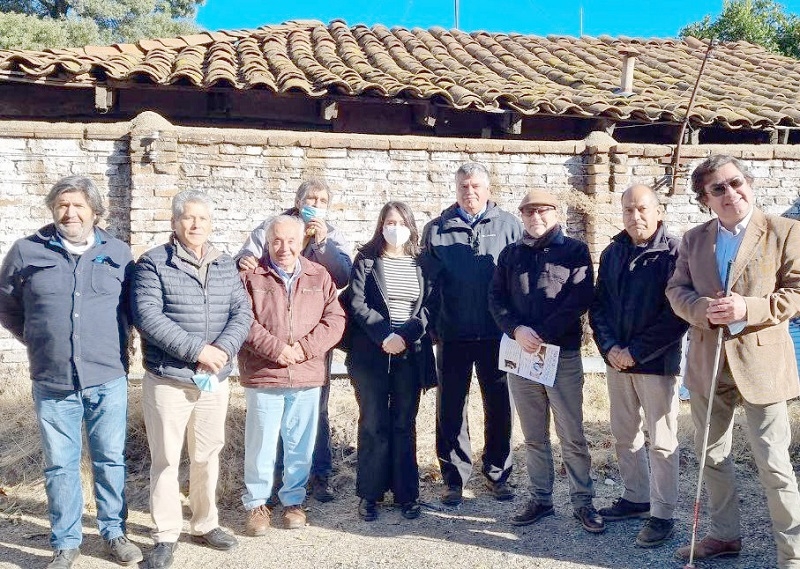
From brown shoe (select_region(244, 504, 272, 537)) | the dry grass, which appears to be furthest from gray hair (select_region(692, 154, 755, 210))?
brown shoe (select_region(244, 504, 272, 537))

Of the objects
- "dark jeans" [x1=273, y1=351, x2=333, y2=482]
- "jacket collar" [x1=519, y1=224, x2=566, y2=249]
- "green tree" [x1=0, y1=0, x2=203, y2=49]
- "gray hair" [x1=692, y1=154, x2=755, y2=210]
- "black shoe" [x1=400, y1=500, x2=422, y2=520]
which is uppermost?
"green tree" [x1=0, y1=0, x2=203, y2=49]

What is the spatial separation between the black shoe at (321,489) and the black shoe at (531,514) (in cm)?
123

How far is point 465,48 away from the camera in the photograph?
11242 mm

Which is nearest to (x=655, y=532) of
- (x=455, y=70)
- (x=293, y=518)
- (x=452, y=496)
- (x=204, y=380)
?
(x=452, y=496)

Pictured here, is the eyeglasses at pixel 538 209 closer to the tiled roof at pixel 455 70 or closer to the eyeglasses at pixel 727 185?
the eyeglasses at pixel 727 185

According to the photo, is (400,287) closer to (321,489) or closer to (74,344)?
(321,489)

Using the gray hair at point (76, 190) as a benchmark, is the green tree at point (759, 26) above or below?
above

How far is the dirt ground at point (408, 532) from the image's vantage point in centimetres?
393

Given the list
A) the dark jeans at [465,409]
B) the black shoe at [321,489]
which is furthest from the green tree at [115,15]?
the dark jeans at [465,409]

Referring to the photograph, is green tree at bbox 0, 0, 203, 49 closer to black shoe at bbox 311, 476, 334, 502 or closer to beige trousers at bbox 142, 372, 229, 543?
black shoe at bbox 311, 476, 334, 502

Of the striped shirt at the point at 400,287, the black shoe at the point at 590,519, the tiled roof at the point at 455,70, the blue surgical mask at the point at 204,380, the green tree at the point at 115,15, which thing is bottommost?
the black shoe at the point at 590,519

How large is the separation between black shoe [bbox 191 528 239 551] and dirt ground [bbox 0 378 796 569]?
46mm

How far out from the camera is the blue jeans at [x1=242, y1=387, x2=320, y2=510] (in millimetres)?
4250

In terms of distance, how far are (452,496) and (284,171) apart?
3492 millimetres
